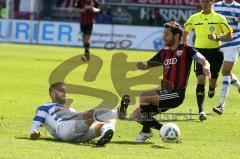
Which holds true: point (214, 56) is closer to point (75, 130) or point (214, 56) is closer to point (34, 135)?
point (75, 130)

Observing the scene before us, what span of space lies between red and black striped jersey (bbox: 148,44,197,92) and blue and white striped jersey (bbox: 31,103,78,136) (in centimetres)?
154

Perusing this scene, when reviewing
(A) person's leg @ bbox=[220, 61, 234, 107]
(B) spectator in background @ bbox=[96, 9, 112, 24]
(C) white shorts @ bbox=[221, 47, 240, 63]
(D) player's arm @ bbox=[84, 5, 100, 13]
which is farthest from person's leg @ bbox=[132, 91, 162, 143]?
A: (B) spectator in background @ bbox=[96, 9, 112, 24]

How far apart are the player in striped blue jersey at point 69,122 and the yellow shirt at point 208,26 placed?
181 inches

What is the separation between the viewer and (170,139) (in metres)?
10.5

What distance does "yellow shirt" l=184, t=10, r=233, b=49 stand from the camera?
14500 millimetres

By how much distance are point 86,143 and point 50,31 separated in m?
32.9

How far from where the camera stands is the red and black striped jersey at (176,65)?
11.1 metres

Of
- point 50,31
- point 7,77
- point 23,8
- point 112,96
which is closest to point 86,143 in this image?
point 112,96

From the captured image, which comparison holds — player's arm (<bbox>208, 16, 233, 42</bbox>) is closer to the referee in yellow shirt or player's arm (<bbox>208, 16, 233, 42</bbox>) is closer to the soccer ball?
the referee in yellow shirt

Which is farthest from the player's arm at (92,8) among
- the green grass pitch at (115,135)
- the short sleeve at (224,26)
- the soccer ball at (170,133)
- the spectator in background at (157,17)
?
the spectator in background at (157,17)

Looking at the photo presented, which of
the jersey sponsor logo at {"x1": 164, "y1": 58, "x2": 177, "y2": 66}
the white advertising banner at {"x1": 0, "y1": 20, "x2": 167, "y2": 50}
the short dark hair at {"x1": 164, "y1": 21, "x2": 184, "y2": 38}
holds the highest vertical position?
the short dark hair at {"x1": 164, "y1": 21, "x2": 184, "y2": 38}

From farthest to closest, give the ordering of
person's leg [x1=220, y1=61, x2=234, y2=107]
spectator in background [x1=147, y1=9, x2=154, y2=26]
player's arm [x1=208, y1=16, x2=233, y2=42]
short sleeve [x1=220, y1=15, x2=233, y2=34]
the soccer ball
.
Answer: spectator in background [x1=147, y1=9, x2=154, y2=26] → person's leg [x1=220, y1=61, x2=234, y2=107] → short sleeve [x1=220, y1=15, x2=233, y2=34] → player's arm [x1=208, y1=16, x2=233, y2=42] → the soccer ball

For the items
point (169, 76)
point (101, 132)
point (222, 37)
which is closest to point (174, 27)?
point (169, 76)

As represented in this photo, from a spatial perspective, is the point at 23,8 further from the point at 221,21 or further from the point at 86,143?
the point at 86,143
